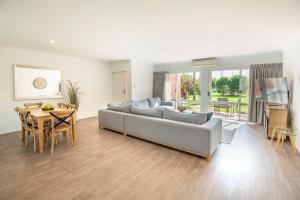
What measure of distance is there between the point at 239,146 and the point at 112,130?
3403 millimetres

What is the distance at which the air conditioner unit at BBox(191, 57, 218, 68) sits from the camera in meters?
6.00

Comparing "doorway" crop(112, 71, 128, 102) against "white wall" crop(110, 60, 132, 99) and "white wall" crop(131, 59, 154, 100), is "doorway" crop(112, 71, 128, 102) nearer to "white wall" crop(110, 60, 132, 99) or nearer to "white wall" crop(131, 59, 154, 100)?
"white wall" crop(110, 60, 132, 99)

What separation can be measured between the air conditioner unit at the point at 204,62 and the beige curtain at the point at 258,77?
1292mm

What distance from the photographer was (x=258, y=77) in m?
5.36

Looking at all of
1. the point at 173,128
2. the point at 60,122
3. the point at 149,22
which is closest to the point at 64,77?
the point at 60,122

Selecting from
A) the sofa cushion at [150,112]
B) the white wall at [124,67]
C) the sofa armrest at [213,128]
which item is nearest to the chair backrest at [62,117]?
the sofa cushion at [150,112]

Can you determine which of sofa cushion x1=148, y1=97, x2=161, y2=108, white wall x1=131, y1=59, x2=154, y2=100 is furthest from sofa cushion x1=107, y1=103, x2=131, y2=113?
white wall x1=131, y1=59, x2=154, y2=100

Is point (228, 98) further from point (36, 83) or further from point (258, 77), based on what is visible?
point (36, 83)

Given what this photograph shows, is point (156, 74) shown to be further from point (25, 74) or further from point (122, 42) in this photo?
point (25, 74)

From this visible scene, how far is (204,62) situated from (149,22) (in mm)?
4165

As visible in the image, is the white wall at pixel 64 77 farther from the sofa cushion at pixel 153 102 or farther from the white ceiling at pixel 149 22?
the sofa cushion at pixel 153 102

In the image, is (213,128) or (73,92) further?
(73,92)

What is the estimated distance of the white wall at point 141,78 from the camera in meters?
A: 6.65

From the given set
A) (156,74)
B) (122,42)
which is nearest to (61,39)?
(122,42)
